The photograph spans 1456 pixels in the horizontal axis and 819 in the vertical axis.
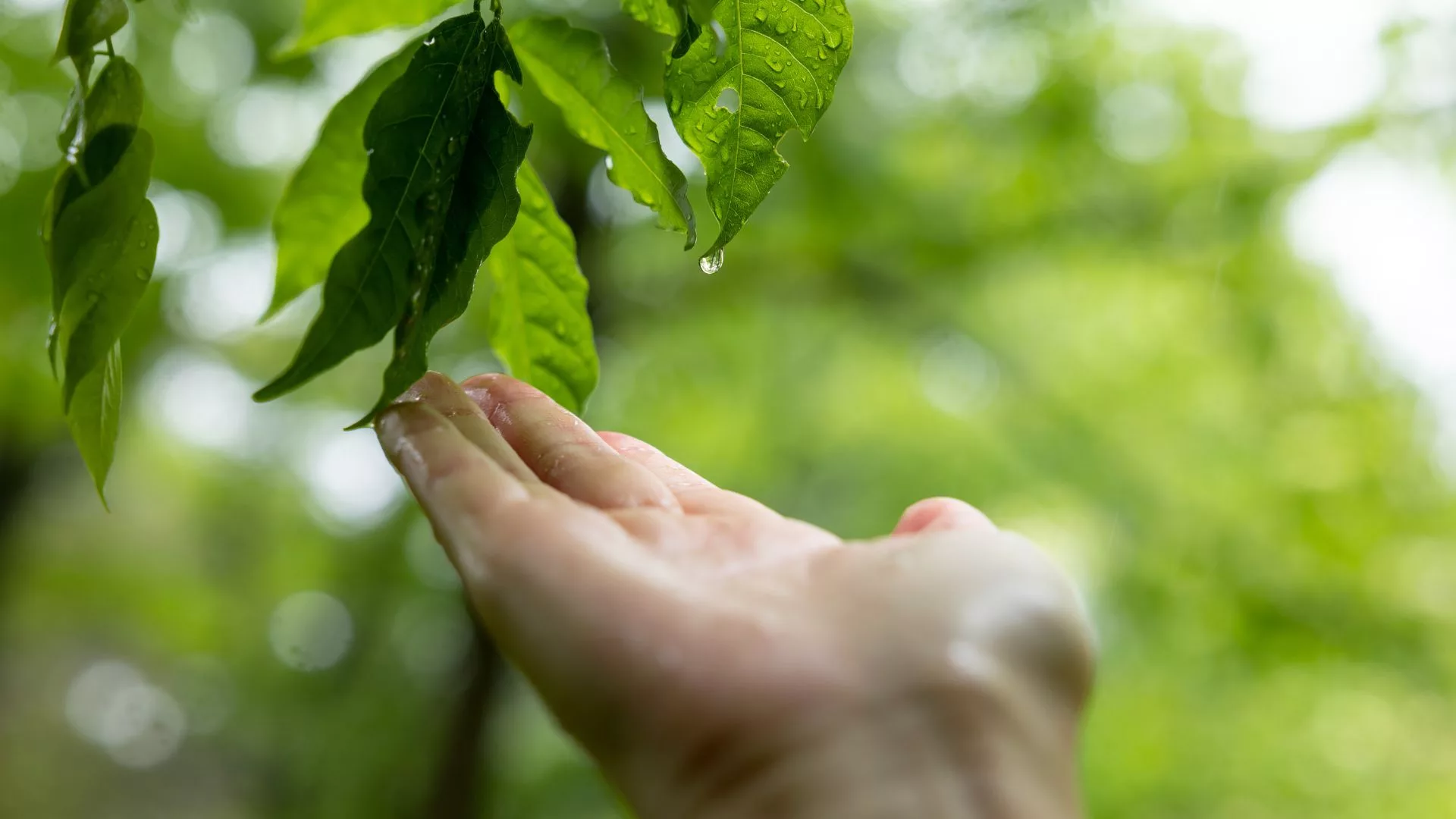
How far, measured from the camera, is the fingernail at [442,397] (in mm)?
821

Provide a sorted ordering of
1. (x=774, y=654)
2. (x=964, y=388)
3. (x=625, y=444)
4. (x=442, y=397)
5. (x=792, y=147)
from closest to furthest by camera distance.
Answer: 1. (x=774, y=654)
2. (x=442, y=397)
3. (x=625, y=444)
4. (x=792, y=147)
5. (x=964, y=388)

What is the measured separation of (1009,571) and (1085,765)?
217 inches

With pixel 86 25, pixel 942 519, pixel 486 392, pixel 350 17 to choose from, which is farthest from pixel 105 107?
pixel 942 519

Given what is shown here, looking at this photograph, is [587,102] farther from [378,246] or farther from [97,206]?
A: [97,206]

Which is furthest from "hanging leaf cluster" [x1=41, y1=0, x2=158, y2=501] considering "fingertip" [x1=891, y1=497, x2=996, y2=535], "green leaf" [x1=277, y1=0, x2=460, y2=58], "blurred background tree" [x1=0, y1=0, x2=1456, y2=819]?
"blurred background tree" [x1=0, y1=0, x2=1456, y2=819]

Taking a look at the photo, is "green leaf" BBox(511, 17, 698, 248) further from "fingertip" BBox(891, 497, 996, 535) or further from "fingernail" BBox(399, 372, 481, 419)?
"fingertip" BBox(891, 497, 996, 535)

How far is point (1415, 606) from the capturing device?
3799mm

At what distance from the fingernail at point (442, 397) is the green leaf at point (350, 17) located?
27 centimetres

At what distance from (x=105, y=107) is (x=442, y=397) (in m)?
0.30

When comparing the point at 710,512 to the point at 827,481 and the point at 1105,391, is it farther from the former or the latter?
the point at 827,481

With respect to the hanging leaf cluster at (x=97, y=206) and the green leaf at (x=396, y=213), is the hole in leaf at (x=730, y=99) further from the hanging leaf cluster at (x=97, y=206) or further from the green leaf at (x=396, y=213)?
the hanging leaf cluster at (x=97, y=206)

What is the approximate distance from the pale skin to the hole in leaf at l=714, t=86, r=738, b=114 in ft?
1.02

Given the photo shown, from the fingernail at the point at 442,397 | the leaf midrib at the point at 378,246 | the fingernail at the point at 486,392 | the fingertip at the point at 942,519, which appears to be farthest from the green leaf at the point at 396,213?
the fingertip at the point at 942,519

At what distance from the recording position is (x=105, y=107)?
644mm
